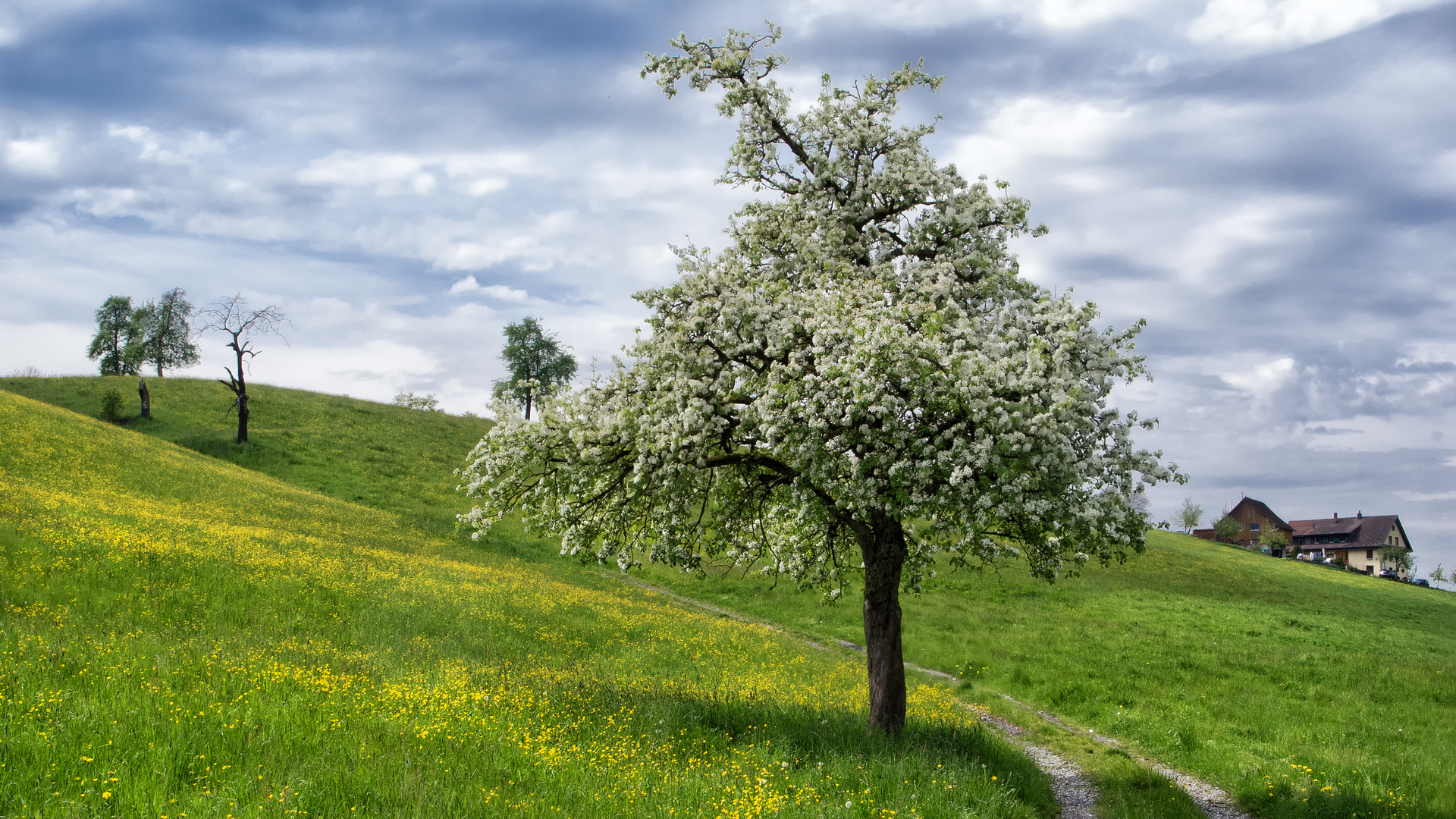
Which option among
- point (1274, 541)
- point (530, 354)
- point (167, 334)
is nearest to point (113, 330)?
point (167, 334)

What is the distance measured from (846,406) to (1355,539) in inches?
7011

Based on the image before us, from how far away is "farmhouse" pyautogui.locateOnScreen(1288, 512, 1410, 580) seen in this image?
468 feet

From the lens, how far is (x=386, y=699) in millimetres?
12906

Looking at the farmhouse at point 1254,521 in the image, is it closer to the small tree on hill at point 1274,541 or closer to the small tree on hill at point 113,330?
the small tree on hill at point 1274,541

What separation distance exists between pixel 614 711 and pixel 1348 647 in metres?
38.1

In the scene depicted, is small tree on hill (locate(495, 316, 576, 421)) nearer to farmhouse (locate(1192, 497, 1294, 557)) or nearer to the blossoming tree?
the blossoming tree

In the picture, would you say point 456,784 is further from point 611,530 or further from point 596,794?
point 611,530

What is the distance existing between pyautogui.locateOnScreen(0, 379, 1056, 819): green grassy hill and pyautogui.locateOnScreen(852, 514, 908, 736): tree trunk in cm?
87

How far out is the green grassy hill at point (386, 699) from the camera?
379 inches

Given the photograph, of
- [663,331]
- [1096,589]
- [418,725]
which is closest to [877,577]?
[663,331]

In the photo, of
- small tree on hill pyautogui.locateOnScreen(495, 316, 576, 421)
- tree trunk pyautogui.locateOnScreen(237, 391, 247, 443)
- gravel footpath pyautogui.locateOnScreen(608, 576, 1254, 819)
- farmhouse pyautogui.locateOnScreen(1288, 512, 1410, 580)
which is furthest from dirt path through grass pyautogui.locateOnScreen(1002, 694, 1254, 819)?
farmhouse pyautogui.locateOnScreen(1288, 512, 1410, 580)

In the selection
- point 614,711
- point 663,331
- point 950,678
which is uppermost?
point 663,331

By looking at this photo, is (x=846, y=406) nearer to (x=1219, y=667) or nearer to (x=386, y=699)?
(x=386, y=699)

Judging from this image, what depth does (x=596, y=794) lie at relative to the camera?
10211 millimetres
